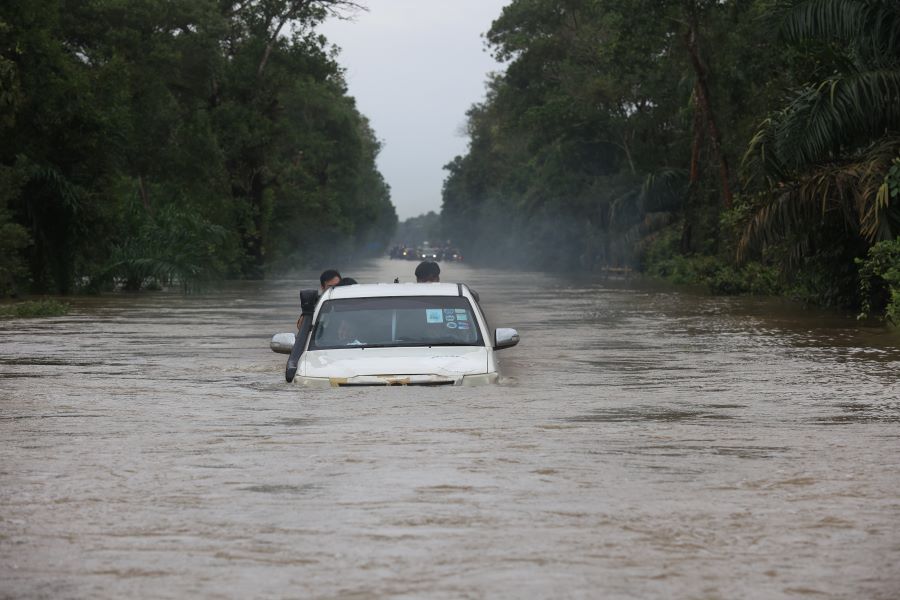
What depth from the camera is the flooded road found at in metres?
6.87

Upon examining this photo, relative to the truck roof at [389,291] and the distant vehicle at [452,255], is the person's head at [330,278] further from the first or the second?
the distant vehicle at [452,255]

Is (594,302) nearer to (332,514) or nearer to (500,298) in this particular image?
(500,298)

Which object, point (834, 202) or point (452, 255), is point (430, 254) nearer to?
point (452, 255)

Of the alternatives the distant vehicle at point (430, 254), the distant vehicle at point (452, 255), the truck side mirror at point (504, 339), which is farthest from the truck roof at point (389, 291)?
the distant vehicle at point (430, 254)

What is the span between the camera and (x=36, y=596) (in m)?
6.51

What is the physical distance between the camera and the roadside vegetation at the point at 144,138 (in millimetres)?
38781

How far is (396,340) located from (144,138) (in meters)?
38.3

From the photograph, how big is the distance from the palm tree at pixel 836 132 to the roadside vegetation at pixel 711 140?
3cm

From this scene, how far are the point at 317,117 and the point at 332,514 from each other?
84.0 meters

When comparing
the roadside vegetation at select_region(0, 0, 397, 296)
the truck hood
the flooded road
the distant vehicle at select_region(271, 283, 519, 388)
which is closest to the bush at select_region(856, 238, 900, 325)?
the flooded road

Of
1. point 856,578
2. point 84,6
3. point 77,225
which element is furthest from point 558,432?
point 84,6

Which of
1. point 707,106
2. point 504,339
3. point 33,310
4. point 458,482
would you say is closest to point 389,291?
point 504,339

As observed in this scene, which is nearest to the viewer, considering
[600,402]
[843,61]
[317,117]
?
[600,402]

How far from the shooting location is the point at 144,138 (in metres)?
50.9
